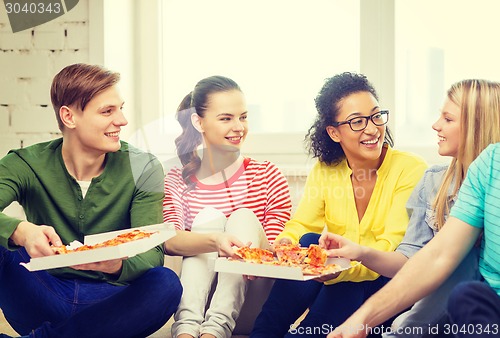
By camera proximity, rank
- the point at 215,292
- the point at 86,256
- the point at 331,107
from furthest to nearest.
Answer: the point at 331,107, the point at 215,292, the point at 86,256

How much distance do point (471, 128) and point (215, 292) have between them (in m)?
0.74

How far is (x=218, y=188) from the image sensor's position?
2082 mm

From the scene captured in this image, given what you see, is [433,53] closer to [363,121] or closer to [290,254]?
[363,121]

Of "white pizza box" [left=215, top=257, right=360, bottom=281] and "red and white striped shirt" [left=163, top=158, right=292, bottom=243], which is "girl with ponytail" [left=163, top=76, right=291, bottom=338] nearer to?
"red and white striped shirt" [left=163, top=158, right=292, bottom=243]

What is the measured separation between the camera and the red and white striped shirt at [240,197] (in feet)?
6.58

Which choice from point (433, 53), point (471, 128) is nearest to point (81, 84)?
point (471, 128)

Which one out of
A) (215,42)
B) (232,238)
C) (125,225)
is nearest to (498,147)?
(232,238)

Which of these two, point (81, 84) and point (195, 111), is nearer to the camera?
point (81, 84)

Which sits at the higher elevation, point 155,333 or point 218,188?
point 218,188

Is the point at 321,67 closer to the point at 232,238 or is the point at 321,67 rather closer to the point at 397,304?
the point at 232,238

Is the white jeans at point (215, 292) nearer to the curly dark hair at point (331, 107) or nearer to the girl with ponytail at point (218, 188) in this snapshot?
the girl with ponytail at point (218, 188)

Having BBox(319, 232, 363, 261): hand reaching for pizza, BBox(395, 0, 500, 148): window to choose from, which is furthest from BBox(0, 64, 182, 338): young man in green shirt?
BBox(395, 0, 500, 148): window

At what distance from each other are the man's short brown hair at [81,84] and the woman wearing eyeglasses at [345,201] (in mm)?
597

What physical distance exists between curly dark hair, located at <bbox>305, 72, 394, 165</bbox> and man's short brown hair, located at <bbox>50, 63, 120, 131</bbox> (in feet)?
1.89
